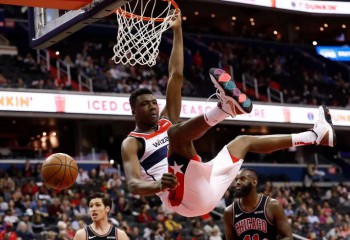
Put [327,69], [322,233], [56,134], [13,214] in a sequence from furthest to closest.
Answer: [327,69] → [56,134] → [322,233] → [13,214]

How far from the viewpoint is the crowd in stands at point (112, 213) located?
16.8 m

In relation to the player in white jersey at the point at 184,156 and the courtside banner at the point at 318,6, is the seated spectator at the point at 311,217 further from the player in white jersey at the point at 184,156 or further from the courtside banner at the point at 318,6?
the player in white jersey at the point at 184,156

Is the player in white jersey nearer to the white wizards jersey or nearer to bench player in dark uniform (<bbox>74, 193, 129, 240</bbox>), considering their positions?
the white wizards jersey

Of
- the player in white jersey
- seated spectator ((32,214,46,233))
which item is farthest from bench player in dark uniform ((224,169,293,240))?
seated spectator ((32,214,46,233))

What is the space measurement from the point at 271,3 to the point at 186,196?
2360cm

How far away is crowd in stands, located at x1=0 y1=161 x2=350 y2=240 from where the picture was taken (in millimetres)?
16797

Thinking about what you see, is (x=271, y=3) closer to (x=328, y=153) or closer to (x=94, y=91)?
(x=328, y=153)

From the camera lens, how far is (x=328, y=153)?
30984 millimetres

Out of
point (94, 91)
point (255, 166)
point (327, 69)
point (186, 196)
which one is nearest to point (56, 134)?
point (94, 91)

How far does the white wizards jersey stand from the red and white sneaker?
1.13 metres

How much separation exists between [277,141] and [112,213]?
1154 centimetres

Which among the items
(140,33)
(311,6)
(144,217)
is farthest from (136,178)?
(311,6)

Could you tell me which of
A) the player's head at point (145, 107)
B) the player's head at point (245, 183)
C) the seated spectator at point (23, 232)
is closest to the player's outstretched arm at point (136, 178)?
the player's head at point (145, 107)

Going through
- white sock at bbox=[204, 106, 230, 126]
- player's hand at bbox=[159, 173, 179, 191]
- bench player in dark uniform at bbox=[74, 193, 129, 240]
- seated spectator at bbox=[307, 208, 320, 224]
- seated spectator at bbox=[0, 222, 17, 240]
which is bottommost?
seated spectator at bbox=[307, 208, 320, 224]
